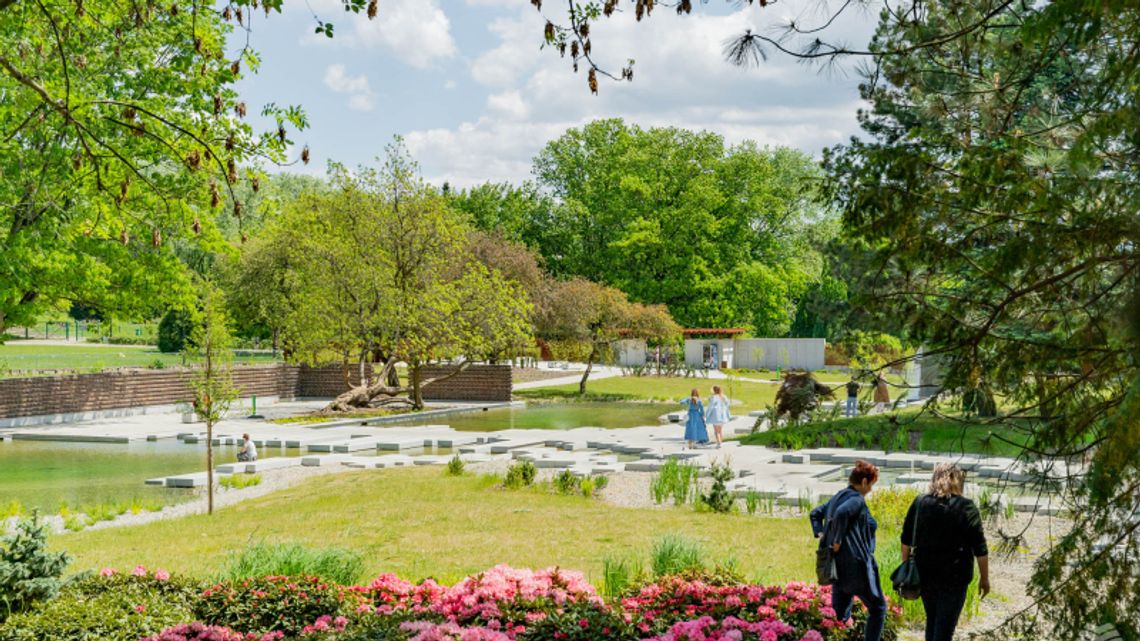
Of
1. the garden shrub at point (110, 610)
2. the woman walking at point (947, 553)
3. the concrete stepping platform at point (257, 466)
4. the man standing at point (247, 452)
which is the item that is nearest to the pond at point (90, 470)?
the man standing at point (247, 452)

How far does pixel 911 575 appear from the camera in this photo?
666 cm

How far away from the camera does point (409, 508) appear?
14.4m

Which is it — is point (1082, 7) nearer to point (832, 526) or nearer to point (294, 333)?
point (832, 526)

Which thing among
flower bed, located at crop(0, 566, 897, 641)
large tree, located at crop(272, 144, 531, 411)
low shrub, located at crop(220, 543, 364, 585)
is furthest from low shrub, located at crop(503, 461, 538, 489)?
large tree, located at crop(272, 144, 531, 411)

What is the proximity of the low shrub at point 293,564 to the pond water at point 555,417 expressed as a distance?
62.0 feet

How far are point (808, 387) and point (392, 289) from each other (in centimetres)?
2561

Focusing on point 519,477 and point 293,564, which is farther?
point 519,477

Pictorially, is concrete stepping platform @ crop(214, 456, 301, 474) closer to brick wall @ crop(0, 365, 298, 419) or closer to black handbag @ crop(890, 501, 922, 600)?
brick wall @ crop(0, 365, 298, 419)

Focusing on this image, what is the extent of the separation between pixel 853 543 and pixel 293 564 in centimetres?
454

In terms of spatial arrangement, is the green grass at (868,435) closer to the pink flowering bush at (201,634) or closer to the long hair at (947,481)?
the long hair at (947,481)

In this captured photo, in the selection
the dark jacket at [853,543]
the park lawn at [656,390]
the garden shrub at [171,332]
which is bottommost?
the park lawn at [656,390]

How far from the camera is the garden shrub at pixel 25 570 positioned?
7512mm

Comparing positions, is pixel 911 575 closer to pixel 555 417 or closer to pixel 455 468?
pixel 455 468

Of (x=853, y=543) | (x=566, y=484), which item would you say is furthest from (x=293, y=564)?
(x=566, y=484)
